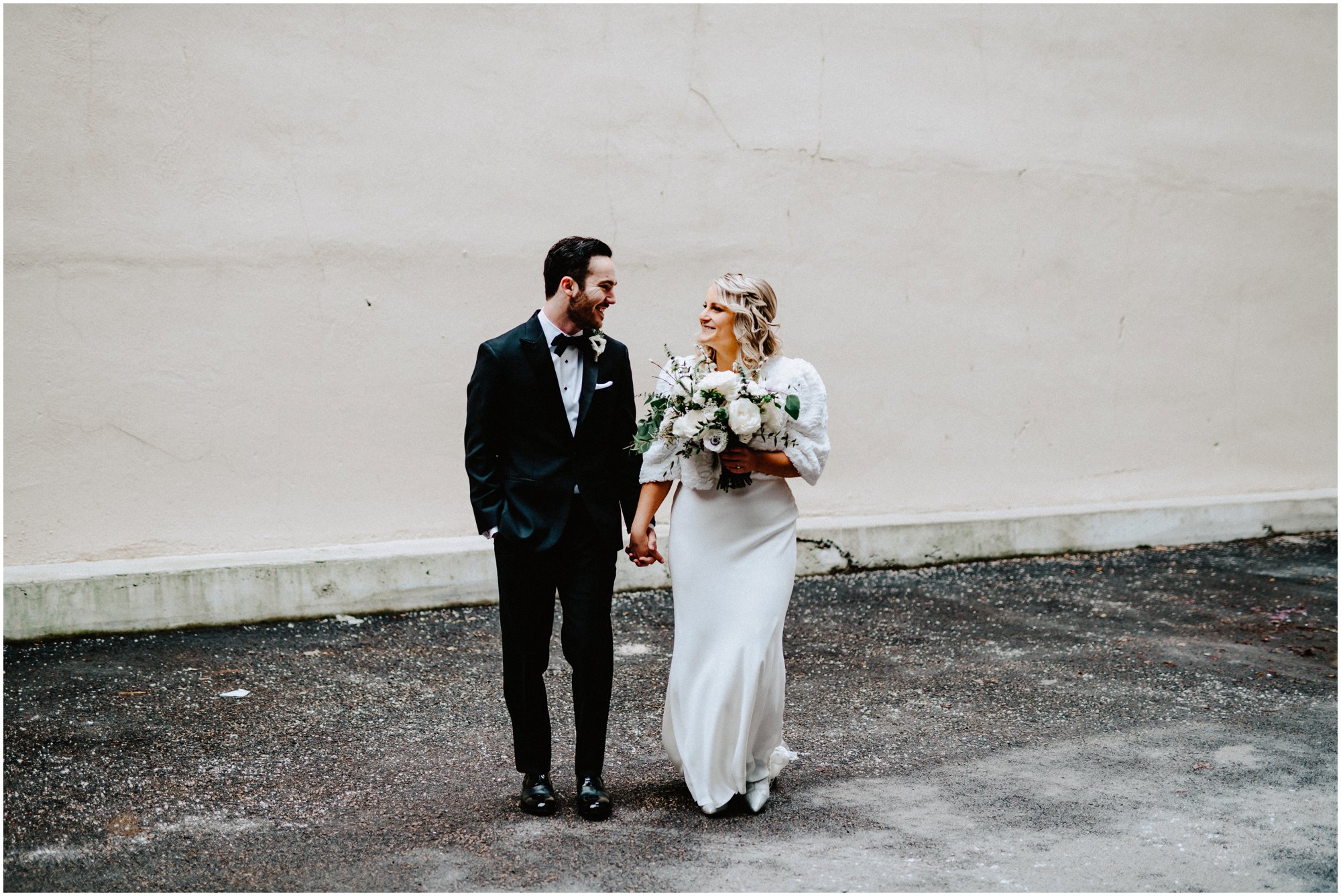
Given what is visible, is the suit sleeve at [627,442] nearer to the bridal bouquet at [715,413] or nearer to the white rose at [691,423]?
the bridal bouquet at [715,413]

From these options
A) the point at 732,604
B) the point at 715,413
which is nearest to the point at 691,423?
the point at 715,413

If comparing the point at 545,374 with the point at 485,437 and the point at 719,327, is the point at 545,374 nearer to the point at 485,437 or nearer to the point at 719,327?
the point at 485,437

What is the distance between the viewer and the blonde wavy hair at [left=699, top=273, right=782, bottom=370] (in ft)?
14.6

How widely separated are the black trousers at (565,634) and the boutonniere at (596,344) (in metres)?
0.51

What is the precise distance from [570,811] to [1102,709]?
2.72 m

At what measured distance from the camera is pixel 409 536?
25.4ft

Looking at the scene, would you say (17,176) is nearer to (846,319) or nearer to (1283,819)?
(846,319)

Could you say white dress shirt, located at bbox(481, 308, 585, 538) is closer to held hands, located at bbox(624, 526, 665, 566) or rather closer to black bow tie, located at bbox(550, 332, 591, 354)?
black bow tie, located at bbox(550, 332, 591, 354)

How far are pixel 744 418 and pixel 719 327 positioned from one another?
1.47ft

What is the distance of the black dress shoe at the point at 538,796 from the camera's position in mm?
4344

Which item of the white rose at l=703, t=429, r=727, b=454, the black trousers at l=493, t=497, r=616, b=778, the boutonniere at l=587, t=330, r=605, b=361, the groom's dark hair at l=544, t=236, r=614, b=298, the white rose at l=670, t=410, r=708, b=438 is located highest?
the groom's dark hair at l=544, t=236, r=614, b=298

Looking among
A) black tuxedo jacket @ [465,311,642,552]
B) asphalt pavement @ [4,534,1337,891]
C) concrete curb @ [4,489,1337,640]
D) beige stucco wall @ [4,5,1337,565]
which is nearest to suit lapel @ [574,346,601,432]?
black tuxedo jacket @ [465,311,642,552]

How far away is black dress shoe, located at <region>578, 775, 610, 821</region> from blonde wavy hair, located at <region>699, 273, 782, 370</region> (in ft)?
5.11

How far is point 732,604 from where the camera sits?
4398mm
